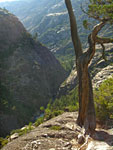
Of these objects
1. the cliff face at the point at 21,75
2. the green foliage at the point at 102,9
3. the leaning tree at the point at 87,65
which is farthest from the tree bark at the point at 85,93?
the cliff face at the point at 21,75

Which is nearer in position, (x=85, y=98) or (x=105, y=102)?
(x=85, y=98)

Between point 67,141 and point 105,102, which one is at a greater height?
point 67,141

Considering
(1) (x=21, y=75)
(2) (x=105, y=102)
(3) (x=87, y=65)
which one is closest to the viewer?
(3) (x=87, y=65)

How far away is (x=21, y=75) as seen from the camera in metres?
65.4

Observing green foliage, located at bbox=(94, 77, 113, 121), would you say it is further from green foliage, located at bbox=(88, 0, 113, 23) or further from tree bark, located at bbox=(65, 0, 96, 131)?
green foliage, located at bbox=(88, 0, 113, 23)

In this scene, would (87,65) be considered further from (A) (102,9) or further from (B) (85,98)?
(A) (102,9)

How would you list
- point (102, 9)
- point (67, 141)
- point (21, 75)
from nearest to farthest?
1. point (67, 141)
2. point (102, 9)
3. point (21, 75)

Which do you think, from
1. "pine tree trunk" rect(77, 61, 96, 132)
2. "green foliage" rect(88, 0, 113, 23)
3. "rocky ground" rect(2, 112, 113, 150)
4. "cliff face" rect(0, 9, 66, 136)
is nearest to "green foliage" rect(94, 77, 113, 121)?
"pine tree trunk" rect(77, 61, 96, 132)

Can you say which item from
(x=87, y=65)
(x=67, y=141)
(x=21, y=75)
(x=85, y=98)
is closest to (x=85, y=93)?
(x=85, y=98)

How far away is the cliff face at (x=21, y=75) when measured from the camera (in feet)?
165

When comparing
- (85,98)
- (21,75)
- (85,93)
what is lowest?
(21,75)

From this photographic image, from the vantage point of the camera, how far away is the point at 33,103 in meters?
62.1

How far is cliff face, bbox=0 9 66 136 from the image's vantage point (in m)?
50.2

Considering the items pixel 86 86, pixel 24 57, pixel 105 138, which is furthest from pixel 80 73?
pixel 24 57
